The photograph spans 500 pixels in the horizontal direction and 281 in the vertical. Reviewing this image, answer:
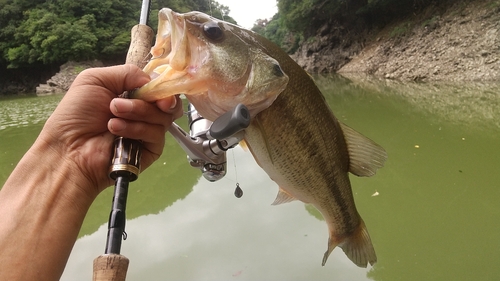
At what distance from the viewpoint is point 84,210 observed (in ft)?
4.60

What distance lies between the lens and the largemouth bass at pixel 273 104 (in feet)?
3.91

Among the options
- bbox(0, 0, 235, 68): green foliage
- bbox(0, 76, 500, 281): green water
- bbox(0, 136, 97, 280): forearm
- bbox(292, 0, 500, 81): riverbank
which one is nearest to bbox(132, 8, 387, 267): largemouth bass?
bbox(0, 136, 97, 280): forearm

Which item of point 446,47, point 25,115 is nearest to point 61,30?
point 25,115

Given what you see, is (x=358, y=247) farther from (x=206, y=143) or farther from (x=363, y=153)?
(x=206, y=143)

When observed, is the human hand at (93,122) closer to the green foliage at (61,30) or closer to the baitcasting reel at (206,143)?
the baitcasting reel at (206,143)

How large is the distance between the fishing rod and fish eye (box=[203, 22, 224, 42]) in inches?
19.5

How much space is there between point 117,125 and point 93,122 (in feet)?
0.76

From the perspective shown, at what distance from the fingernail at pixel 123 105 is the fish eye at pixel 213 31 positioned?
0.38 m

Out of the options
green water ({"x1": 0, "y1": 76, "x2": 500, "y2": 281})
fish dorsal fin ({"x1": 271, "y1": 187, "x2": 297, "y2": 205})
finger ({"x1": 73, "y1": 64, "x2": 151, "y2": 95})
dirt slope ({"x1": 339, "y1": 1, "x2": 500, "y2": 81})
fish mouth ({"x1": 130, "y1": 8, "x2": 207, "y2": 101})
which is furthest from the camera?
dirt slope ({"x1": 339, "y1": 1, "x2": 500, "y2": 81})

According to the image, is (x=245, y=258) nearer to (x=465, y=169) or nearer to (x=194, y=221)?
(x=194, y=221)

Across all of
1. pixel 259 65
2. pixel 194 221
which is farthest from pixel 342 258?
pixel 259 65

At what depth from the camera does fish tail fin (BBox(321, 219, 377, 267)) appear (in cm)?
183

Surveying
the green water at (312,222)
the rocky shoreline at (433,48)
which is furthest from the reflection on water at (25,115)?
the rocky shoreline at (433,48)

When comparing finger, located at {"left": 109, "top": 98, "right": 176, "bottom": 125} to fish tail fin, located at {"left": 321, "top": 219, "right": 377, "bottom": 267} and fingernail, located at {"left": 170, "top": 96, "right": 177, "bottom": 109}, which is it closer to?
fingernail, located at {"left": 170, "top": 96, "right": 177, "bottom": 109}
